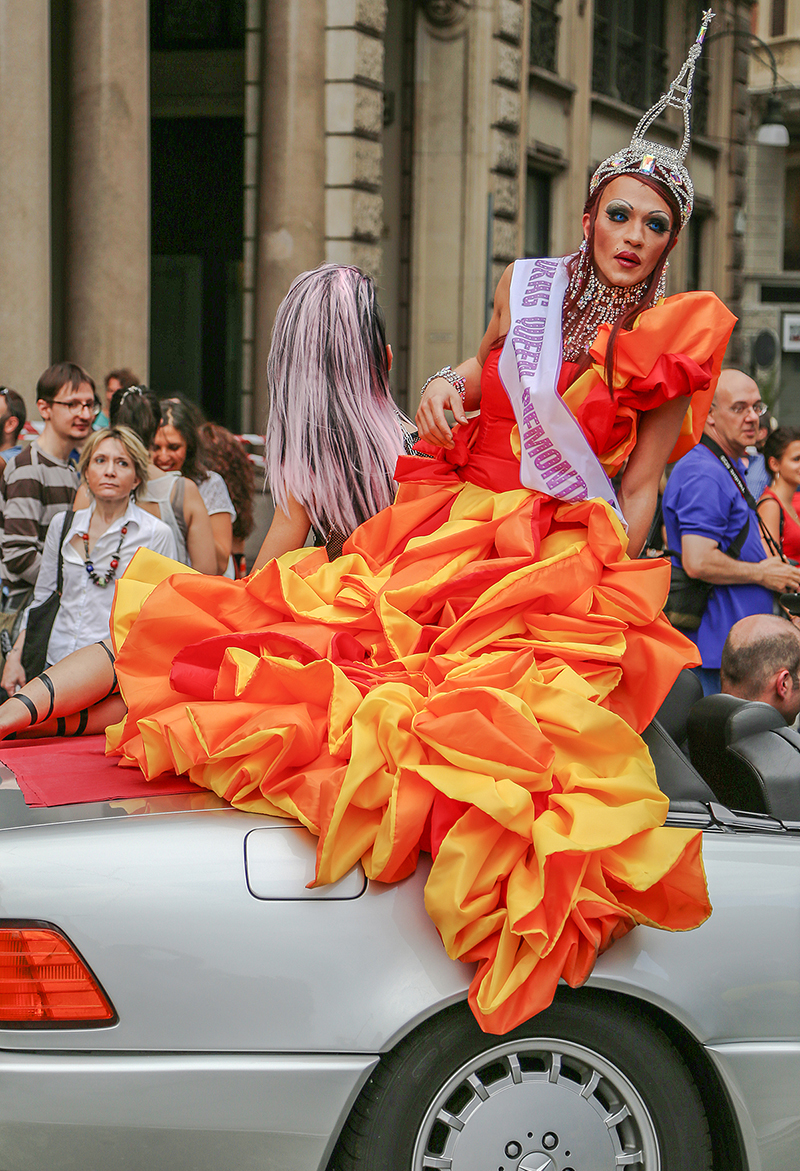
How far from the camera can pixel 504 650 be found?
2600 millimetres

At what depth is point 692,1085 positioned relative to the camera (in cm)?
253

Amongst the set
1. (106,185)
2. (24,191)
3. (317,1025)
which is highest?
(106,185)

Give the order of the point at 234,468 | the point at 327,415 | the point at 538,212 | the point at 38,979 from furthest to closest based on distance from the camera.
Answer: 1. the point at 538,212
2. the point at 234,468
3. the point at 327,415
4. the point at 38,979

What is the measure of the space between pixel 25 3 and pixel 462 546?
321 inches

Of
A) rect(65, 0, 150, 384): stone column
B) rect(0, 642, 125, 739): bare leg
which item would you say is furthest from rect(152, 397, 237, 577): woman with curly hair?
rect(65, 0, 150, 384): stone column

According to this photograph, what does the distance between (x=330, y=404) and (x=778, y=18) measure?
3483cm

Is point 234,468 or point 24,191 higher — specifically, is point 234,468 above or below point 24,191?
below

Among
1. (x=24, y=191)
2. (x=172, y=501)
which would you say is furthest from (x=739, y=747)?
(x=24, y=191)

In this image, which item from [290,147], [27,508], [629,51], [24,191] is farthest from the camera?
[629,51]

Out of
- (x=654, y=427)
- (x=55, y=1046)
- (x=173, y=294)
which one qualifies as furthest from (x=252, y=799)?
(x=173, y=294)

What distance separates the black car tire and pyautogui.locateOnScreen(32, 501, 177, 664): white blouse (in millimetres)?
2809

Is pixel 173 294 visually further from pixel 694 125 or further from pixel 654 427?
pixel 654 427

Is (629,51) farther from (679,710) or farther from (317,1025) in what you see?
(317,1025)

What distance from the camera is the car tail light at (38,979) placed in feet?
7.34
